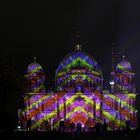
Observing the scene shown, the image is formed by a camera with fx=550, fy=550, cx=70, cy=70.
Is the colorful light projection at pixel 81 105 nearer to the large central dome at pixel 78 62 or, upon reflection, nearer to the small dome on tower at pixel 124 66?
the small dome on tower at pixel 124 66

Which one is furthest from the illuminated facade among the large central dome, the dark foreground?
the dark foreground

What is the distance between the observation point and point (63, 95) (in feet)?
260

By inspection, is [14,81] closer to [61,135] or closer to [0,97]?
[0,97]

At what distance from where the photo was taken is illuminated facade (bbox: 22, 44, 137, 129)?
7719 cm

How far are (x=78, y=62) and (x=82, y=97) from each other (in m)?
7.30

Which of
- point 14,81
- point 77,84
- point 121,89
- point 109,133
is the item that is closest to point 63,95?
point 77,84

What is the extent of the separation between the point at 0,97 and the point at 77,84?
142ft

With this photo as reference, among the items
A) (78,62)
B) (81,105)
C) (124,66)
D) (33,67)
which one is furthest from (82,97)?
(33,67)

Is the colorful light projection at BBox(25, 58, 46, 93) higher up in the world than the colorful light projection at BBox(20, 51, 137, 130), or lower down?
higher up

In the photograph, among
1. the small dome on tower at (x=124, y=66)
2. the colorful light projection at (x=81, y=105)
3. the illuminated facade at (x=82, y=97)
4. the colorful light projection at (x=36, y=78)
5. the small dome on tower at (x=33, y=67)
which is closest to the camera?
the colorful light projection at (x=81, y=105)

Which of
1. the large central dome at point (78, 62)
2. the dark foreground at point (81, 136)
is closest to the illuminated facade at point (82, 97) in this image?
the large central dome at point (78, 62)

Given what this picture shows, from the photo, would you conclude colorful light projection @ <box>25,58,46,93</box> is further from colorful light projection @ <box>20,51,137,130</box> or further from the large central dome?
the large central dome

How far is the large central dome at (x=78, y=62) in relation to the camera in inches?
3310

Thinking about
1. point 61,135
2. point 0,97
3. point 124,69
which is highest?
point 124,69
